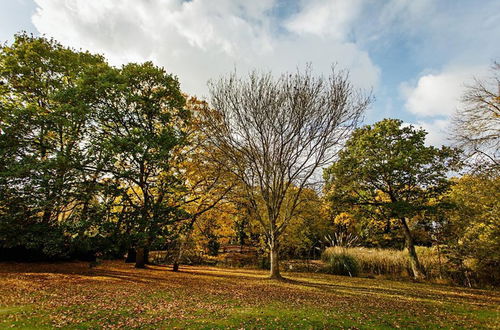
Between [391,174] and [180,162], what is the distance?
15376 millimetres

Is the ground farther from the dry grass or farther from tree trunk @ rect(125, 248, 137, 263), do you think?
tree trunk @ rect(125, 248, 137, 263)

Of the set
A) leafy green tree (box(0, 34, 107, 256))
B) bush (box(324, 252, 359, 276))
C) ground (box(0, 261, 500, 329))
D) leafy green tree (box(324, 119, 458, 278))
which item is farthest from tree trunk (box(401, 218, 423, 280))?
leafy green tree (box(0, 34, 107, 256))

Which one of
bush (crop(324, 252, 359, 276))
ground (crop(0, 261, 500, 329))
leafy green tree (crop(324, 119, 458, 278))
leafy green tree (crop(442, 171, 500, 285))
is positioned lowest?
ground (crop(0, 261, 500, 329))

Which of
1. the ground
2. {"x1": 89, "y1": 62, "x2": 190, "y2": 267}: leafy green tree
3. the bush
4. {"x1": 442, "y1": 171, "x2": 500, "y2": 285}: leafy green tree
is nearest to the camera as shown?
the ground

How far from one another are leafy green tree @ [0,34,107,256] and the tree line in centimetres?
7

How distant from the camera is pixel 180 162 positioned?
16984 mm

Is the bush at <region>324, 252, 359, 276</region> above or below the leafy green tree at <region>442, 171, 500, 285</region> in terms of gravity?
below

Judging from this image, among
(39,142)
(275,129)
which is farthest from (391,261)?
(39,142)

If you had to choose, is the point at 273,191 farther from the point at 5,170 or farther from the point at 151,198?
the point at 5,170

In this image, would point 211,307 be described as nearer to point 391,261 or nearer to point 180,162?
point 180,162

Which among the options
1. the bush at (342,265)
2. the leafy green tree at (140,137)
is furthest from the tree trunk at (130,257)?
the bush at (342,265)

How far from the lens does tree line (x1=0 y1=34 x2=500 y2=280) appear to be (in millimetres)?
12336

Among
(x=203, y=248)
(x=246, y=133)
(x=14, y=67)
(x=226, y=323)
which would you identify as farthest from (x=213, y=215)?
(x=14, y=67)

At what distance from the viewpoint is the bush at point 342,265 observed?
19.2m
